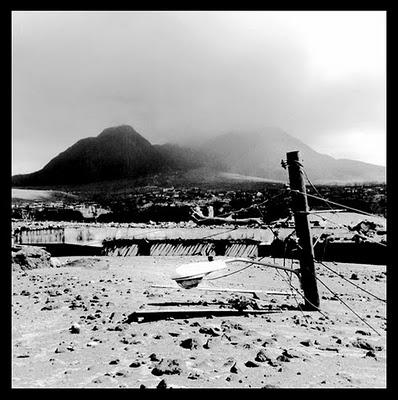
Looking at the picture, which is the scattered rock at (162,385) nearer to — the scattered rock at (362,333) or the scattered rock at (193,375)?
the scattered rock at (193,375)

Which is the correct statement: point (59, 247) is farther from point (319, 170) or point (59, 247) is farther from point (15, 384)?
point (319, 170)

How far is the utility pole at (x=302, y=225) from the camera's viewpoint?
6.73m

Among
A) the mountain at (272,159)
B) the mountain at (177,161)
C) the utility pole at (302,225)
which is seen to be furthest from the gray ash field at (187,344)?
the mountain at (272,159)

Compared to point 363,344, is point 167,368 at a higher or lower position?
higher

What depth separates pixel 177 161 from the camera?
122875 mm

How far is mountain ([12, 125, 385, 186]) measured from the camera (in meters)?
110

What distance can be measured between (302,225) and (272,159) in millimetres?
126213

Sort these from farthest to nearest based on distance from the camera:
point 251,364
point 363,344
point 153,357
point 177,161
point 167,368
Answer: point 177,161 → point 363,344 → point 153,357 → point 251,364 → point 167,368

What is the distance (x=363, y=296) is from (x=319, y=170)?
375 ft

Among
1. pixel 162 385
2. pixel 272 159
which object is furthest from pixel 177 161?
pixel 162 385

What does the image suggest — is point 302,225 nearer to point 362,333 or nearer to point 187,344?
point 362,333

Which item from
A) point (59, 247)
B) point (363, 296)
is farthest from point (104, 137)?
point (363, 296)

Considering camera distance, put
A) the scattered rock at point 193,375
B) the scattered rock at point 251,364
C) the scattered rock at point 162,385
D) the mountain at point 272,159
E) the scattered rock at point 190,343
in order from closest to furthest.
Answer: the scattered rock at point 162,385
the scattered rock at point 193,375
the scattered rock at point 251,364
the scattered rock at point 190,343
the mountain at point 272,159
